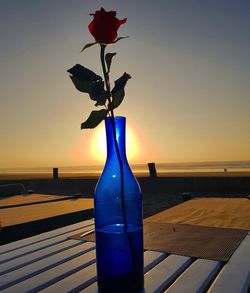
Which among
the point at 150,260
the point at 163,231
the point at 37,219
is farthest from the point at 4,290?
the point at 37,219

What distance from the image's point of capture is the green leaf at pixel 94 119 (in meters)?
1.17

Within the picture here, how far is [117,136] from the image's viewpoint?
1.23 meters

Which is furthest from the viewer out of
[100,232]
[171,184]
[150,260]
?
[171,184]

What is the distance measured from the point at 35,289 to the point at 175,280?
0.55 m

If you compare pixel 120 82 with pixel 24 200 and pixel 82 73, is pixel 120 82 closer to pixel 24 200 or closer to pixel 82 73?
pixel 82 73

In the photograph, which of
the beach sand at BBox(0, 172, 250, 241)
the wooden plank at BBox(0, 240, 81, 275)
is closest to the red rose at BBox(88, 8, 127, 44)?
the wooden plank at BBox(0, 240, 81, 275)

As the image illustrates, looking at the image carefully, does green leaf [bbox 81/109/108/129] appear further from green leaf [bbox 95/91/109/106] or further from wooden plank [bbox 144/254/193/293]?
wooden plank [bbox 144/254/193/293]

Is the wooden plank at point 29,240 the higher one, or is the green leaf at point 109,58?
the green leaf at point 109,58

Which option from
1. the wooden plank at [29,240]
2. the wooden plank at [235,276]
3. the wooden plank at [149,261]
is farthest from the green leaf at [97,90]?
the wooden plank at [29,240]

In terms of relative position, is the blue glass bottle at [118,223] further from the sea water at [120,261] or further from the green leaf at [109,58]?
the green leaf at [109,58]

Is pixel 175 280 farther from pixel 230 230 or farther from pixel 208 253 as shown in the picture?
pixel 230 230

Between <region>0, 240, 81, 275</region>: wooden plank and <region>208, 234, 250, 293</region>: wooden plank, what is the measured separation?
880 mm

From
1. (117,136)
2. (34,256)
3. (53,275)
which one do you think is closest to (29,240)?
(34,256)

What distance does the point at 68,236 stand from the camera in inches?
81.8
